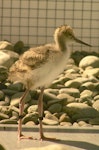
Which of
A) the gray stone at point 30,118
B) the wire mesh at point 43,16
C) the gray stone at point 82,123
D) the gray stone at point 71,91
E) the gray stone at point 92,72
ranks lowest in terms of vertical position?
the gray stone at point 82,123

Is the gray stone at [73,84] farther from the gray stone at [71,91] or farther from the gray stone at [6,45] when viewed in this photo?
the gray stone at [6,45]

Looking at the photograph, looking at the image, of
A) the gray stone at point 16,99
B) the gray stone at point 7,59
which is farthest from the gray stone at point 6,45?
the gray stone at point 16,99

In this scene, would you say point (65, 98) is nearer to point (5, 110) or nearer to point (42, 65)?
point (5, 110)

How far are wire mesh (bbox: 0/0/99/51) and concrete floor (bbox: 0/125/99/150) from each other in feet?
16.5

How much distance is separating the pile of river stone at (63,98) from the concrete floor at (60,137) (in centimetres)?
52

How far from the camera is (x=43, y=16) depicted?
11227 mm

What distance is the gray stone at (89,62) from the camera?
33.7ft

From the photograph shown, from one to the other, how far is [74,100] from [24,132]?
1.81 m

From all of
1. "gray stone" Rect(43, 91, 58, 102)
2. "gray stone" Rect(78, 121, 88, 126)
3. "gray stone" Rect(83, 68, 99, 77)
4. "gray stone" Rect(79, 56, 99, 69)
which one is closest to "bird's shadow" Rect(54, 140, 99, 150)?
"gray stone" Rect(78, 121, 88, 126)

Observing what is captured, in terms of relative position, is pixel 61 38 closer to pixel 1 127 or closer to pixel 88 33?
pixel 1 127

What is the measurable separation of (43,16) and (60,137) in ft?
18.2

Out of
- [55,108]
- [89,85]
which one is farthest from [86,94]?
[55,108]

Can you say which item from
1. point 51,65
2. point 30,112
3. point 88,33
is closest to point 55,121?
point 30,112

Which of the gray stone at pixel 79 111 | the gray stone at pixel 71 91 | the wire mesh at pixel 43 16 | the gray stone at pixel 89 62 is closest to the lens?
the gray stone at pixel 79 111
